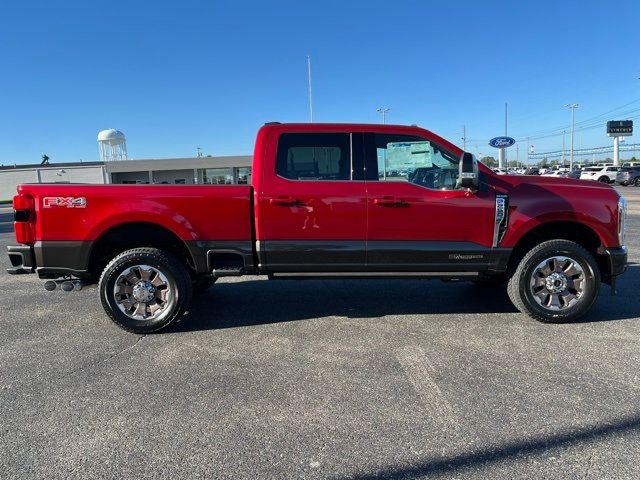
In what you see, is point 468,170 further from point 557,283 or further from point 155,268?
point 155,268

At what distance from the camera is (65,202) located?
4.63 meters

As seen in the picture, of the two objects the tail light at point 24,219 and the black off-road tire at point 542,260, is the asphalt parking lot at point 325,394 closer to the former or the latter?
the black off-road tire at point 542,260

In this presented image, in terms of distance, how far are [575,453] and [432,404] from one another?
35.3 inches

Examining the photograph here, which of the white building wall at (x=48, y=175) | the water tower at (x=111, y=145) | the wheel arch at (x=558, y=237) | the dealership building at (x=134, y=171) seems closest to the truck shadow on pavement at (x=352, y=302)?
the wheel arch at (x=558, y=237)

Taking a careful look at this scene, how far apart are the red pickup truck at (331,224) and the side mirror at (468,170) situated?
0.09 metres

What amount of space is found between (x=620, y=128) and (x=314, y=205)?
3042 inches

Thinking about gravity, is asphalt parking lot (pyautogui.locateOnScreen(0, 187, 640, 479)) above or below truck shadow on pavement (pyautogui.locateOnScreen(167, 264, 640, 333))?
below

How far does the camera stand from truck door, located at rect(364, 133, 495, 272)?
15.5 ft

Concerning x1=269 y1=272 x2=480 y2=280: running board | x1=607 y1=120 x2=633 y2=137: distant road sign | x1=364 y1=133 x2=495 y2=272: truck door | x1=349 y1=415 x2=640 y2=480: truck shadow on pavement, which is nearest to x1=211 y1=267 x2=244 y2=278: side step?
x1=269 y1=272 x2=480 y2=280: running board

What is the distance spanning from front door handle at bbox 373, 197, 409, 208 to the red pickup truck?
0.01 m

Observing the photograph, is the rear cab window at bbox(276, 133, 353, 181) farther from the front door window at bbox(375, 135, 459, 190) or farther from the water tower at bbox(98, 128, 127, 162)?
the water tower at bbox(98, 128, 127, 162)

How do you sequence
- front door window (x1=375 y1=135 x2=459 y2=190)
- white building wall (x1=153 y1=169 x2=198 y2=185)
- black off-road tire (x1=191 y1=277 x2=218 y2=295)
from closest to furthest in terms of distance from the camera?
front door window (x1=375 y1=135 x2=459 y2=190) < black off-road tire (x1=191 y1=277 x2=218 y2=295) < white building wall (x1=153 y1=169 x2=198 y2=185)

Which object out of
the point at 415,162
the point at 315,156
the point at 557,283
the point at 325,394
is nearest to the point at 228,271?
the point at 315,156

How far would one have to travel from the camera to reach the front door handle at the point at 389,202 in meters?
4.71
